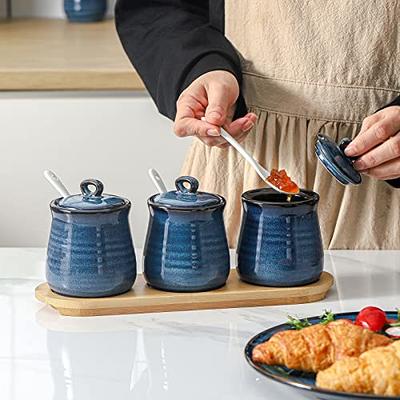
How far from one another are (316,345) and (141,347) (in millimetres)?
218

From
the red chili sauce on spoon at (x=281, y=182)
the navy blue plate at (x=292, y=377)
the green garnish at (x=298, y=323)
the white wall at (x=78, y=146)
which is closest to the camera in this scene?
the navy blue plate at (x=292, y=377)

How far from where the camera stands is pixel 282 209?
1.33 meters

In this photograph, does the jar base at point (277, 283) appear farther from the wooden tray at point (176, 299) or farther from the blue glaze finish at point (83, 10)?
the blue glaze finish at point (83, 10)

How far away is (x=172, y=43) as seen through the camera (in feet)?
6.02

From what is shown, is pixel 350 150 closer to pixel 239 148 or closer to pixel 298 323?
pixel 239 148

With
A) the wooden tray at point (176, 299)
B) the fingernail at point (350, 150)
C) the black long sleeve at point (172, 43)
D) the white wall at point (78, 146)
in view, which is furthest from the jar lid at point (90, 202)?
the white wall at point (78, 146)

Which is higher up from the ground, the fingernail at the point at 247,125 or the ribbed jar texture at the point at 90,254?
the fingernail at the point at 247,125

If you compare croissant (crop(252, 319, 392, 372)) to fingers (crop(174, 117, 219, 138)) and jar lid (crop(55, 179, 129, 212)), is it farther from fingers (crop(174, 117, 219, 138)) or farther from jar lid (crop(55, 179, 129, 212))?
fingers (crop(174, 117, 219, 138))

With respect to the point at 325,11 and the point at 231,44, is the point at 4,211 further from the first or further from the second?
the point at 325,11

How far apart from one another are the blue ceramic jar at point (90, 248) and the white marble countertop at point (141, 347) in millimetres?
39

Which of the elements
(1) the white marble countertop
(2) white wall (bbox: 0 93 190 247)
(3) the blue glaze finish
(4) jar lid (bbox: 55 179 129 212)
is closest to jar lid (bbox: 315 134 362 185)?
(1) the white marble countertop

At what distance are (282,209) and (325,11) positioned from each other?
47 cm

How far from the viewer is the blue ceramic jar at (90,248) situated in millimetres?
1273

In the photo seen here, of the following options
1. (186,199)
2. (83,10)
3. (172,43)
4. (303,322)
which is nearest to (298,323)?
(303,322)
